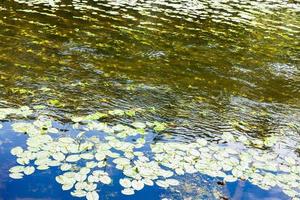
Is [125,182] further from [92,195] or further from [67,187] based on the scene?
[67,187]

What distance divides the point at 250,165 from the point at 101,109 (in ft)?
10.1

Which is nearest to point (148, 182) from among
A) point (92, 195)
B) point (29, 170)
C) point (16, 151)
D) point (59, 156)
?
point (92, 195)

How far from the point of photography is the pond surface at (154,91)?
18.7 feet

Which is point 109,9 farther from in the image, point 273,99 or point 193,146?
point 193,146

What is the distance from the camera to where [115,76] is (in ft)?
30.5

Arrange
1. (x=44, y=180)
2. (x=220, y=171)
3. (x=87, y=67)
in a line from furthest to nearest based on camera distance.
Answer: (x=87, y=67)
(x=220, y=171)
(x=44, y=180)

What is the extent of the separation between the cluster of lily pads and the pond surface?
35 mm

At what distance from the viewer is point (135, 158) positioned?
596 centimetres

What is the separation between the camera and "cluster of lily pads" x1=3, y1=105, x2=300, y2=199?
17.8ft

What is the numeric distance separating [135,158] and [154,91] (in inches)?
119

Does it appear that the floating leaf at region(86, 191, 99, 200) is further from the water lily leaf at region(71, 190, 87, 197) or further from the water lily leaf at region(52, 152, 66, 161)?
the water lily leaf at region(52, 152, 66, 161)

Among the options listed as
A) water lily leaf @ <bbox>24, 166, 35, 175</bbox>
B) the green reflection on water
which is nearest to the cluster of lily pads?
water lily leaf @ <bbox>24, 166, 35, 175</bbox>

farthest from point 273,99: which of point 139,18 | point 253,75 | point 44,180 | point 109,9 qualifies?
point 109,9

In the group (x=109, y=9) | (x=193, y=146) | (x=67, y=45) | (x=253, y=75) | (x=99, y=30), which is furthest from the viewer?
(x=109, y=9)
